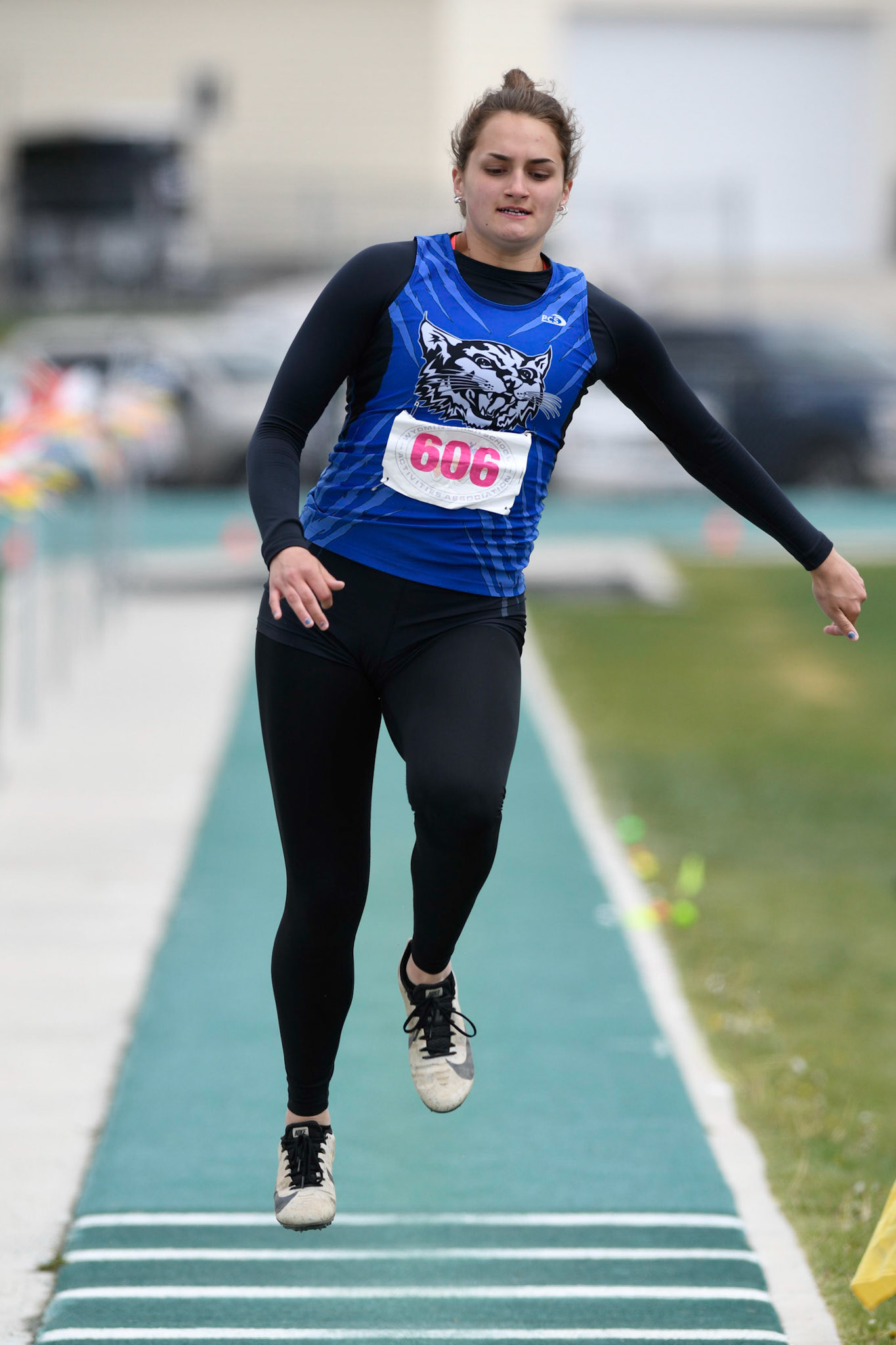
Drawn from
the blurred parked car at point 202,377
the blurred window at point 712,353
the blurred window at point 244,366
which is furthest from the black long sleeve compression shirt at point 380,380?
the blurred window at point 712,353

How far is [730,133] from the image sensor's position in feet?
106

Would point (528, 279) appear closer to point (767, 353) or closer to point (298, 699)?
point (298, 699)

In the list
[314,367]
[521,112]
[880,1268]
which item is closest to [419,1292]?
[880,1268]

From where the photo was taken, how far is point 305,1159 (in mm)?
3605

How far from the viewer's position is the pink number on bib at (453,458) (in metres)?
3.35

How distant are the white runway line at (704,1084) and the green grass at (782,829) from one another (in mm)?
48

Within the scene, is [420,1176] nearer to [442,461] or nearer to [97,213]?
[442,461]

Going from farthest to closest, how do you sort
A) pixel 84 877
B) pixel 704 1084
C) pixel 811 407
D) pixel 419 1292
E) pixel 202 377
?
pixel 811 407 → pixel 202 377 → pixel 84 877 → pixel 704 1084 → pixel 419 1292

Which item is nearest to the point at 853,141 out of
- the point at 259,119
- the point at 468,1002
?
the point at 259,119

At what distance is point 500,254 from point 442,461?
0.37 m

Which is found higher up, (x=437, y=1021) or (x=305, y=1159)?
(x=437, y=1021)

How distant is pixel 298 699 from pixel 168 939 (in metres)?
3.41

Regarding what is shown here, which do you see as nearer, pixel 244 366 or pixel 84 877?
pixel 84 877

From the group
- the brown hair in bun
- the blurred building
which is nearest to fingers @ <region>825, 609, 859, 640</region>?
the brown hair in bun
